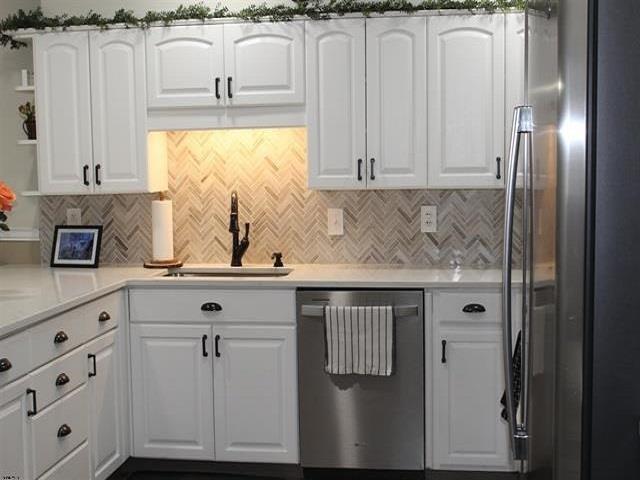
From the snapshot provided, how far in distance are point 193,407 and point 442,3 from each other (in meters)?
2.18

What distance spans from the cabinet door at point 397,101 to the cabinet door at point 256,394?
914 millimetres

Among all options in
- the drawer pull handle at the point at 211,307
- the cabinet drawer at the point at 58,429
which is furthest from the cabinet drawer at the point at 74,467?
the drawer pull handle at the point at 211,307

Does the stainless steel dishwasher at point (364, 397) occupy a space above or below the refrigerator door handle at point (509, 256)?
below

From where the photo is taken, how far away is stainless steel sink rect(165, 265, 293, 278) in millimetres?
4207

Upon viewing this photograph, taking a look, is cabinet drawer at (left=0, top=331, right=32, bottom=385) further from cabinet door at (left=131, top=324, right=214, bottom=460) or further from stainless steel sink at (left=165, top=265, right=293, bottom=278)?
stainless steel sink at (left=165, top=265, right=293, bottom=278)

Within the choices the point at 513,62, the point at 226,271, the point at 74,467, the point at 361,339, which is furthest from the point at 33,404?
the point at 513,62

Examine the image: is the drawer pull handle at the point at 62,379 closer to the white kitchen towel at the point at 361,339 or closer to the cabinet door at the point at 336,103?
the white kitchen towel at the point at 361,339

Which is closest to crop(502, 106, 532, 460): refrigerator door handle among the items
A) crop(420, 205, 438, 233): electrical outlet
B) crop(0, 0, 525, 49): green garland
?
crop(0, 0, 525, 49): green garland

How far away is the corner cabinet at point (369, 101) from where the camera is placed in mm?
3896

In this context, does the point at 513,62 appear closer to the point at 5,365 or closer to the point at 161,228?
the point at 161,228

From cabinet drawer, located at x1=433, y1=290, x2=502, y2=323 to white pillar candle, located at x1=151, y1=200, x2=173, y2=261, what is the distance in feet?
4.75

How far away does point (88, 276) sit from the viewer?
400 centimetres

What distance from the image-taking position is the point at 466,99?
3.87 m

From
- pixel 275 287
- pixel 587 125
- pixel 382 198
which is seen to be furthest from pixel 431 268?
pixel 587 125
